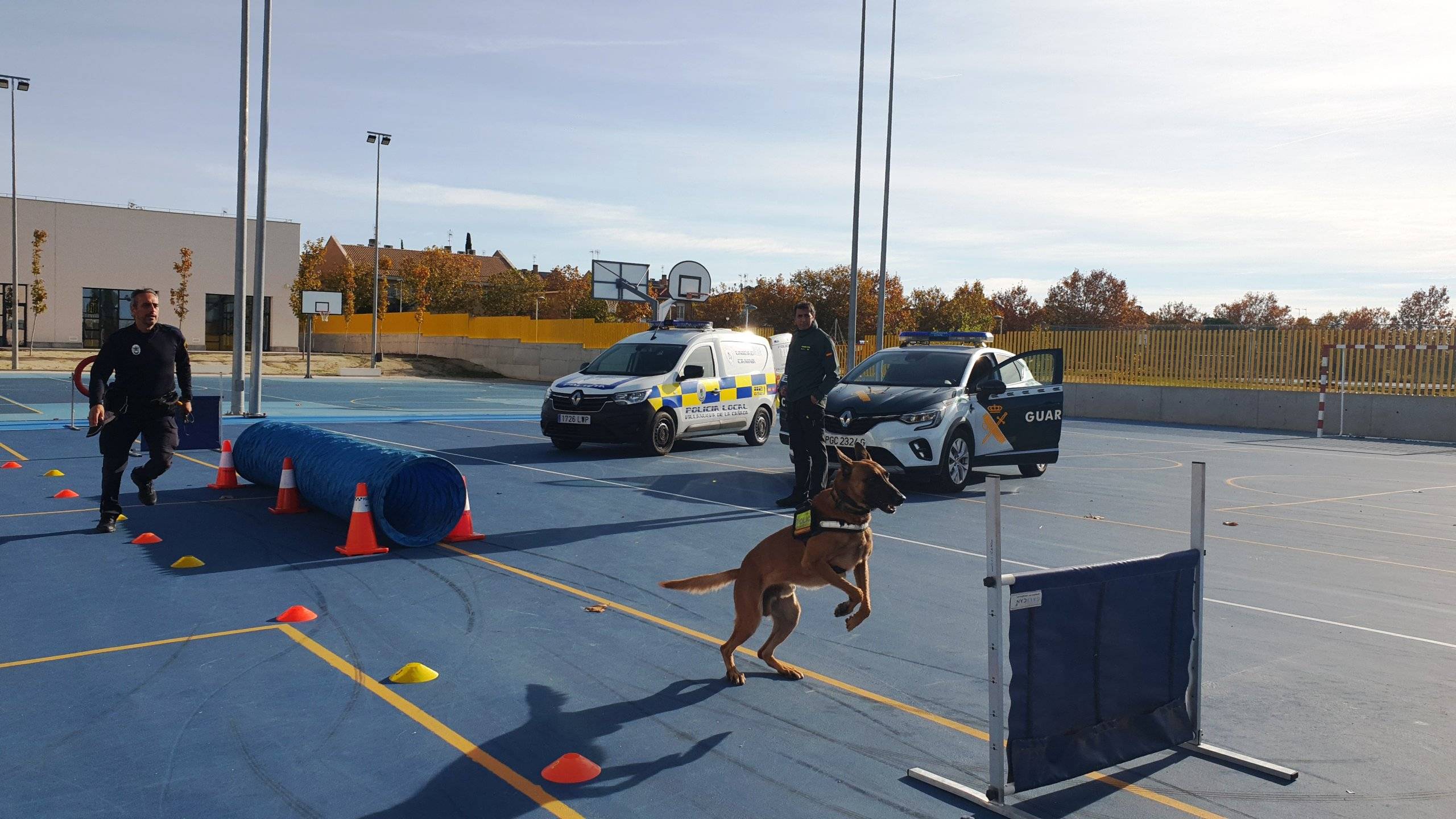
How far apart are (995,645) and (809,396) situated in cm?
649

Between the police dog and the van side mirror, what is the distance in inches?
296

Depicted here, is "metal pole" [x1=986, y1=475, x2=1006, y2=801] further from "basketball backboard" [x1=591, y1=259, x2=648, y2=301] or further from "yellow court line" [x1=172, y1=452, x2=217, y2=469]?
"basketball backboard" [x1=591, y1=259, x2=648, y2=301]

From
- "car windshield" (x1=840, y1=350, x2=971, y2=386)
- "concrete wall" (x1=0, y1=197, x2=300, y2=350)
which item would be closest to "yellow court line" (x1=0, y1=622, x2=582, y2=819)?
"car windshield" (x1=840, y1=350, x2=971, y2=386)

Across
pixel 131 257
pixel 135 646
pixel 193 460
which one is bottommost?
pixel 135 646

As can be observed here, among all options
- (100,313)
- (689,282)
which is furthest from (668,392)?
(100,313)

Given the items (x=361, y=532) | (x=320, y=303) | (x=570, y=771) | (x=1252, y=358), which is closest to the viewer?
(x=570, y=771)

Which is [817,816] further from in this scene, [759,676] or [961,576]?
[961,576]

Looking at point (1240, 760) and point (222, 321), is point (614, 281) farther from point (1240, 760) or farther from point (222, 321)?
point (222, 321)

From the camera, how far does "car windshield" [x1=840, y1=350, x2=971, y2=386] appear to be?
12.3 m

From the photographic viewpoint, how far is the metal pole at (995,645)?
11.7ft

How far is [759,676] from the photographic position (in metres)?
5.08

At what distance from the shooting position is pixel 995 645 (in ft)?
11.8

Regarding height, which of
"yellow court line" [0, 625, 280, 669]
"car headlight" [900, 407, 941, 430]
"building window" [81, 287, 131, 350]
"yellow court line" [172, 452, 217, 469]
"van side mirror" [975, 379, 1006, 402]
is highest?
"building window" [81, 287, 131, 350]

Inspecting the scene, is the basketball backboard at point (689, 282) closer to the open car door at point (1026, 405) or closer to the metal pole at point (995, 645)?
the open car door at point (1026, 405)
